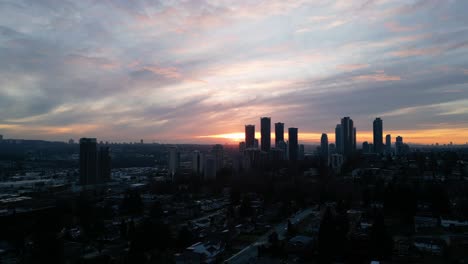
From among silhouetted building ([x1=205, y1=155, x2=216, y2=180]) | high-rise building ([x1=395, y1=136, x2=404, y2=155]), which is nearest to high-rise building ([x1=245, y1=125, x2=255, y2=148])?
silhouetted building ([x1=205, y1=155, x2=216, y2=180])

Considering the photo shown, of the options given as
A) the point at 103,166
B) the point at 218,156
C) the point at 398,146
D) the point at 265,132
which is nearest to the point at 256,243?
the point at 103,166

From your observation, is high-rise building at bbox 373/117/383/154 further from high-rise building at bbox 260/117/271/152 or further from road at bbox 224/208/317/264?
road at bbox 224/208/317/264

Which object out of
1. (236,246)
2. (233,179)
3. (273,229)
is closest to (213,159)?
(233,179)

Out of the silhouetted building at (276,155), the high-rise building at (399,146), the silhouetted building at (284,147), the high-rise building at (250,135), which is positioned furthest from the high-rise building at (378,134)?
the high-rise building at (250,135)

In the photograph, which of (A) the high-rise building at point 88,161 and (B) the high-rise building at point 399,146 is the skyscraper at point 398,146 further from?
(A) the high-rise building at point 88,161

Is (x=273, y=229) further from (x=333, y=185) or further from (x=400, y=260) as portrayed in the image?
(x=333, y=185)

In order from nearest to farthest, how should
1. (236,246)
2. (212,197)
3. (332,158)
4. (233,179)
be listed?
(236,246) < (212,197) < (233,179) < (332,158)
